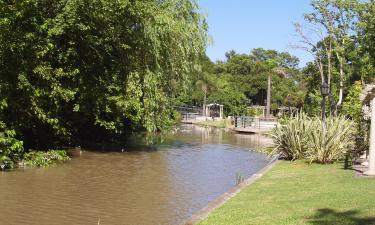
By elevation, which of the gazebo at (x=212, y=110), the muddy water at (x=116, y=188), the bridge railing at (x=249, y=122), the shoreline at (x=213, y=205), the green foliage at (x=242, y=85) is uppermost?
the green foliage at (x=242, y=85)

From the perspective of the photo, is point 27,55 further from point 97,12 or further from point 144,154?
point 144,154

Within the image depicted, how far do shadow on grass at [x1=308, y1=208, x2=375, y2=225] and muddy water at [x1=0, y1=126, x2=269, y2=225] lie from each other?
3269 mm

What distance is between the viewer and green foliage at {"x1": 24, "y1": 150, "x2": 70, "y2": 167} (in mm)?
16828

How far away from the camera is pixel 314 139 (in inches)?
649

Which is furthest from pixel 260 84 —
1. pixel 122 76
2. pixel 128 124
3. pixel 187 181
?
pixel 187 181

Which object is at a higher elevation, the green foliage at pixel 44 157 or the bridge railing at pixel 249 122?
the bridge railing at pixel 249 122

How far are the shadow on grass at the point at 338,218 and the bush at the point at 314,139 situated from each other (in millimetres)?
8351

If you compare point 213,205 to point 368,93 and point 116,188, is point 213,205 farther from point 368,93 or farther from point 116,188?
point 368,93

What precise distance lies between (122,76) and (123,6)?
383cm

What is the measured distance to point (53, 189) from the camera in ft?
42.4

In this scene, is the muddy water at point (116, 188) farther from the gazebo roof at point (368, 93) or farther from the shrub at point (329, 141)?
the gazebo roof at point (368, 93)

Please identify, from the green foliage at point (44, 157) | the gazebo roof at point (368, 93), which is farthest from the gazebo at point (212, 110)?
the gazebo roof at point (368, 93)

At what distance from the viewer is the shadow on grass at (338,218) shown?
718 cm

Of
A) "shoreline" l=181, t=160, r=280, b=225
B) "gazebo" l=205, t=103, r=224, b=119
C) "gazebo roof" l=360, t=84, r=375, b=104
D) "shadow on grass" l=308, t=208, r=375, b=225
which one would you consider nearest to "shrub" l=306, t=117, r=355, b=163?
"gazebo roof" l=360, t=84, r=375, b=104
